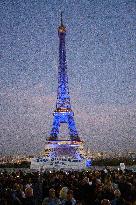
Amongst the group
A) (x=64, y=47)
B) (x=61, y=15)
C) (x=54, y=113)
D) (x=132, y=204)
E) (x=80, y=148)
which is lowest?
(x=132, y=204)

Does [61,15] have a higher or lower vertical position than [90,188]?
higher

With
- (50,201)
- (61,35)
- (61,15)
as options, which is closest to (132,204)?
(50,201)

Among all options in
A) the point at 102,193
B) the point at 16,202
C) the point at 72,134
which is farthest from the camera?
the point at 72,134

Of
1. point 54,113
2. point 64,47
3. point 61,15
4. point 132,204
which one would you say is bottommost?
point 132,204

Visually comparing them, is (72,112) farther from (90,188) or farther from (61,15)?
(90,188)

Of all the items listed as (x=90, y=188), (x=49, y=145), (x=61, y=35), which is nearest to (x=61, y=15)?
(x=61, y=35)

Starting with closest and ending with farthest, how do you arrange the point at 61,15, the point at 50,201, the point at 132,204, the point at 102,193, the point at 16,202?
the point at 132,204, the point at 50,201, the point at 16,202, the point at 102,193, the point at 61,15

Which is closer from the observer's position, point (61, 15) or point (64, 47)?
point (64, 47)

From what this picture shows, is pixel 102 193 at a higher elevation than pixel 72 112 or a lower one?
lower

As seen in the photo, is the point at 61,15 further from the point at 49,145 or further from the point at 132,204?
the point at 132,204
